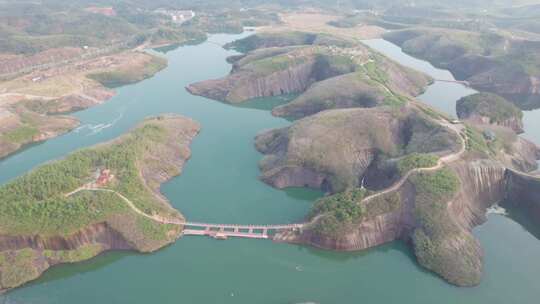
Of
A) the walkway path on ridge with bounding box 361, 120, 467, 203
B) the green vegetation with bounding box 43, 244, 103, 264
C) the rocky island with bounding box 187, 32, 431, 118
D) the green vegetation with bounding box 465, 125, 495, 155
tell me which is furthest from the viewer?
the rocky island with bounding box 187, 32, 431, 118

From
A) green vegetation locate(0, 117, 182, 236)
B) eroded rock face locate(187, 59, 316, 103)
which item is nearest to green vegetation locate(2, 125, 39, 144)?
green vegetation locate(0, 117, 182, 236)

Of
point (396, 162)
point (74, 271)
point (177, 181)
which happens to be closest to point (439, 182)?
point (396, 162)

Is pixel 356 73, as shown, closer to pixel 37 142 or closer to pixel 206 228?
pixel 206 228

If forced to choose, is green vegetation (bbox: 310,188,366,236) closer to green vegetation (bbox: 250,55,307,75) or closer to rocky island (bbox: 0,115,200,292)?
rocky island (bbox: 0,115,200,292)

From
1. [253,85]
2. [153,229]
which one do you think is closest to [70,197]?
[153,229]

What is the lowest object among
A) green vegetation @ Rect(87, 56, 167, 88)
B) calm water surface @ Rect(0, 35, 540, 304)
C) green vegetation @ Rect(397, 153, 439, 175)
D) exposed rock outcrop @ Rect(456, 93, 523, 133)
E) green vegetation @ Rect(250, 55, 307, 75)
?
calm water surface @ Rect(0, 35, 540, 304)

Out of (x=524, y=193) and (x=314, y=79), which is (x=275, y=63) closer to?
(x=314, y=79)

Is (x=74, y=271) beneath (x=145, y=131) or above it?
beneath
